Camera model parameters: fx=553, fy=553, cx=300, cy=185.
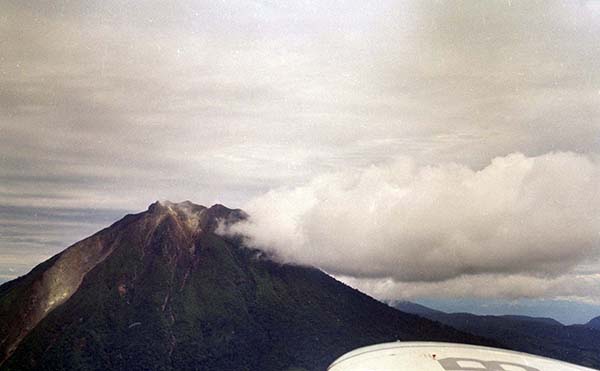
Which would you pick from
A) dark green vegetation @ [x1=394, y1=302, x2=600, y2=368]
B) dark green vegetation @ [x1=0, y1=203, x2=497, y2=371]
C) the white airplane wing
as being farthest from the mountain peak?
the white airplane wing

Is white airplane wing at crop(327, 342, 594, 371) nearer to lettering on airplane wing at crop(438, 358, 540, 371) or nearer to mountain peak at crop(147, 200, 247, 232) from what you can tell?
lettering on airplane wing at crop(438, 358, 540, 371)

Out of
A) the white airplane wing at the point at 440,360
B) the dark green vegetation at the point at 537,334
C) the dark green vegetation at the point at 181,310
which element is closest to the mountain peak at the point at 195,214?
the dark green vegetation at the point at 181,310

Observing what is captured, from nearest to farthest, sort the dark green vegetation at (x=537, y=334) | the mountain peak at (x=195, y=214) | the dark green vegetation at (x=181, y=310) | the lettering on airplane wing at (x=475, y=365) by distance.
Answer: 1. the lettering on airplane wing at (x=475, y=365)
2. the dark green vegetation at (x=181, y=310)
3. the dark green vegetation at (x=537, y=334)
4. the mountain peak at (x=195, y=214)

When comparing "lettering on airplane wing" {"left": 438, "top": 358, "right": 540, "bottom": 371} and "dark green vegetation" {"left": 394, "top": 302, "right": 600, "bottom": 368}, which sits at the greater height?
"lettering on airplane wing" {"left": 438, "top": 358, "right": 540, "bottom": 371}

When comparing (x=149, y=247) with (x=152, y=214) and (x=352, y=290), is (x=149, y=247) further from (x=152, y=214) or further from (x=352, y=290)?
(x=352, y=290)

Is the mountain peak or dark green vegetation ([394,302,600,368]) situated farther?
the mountain peak

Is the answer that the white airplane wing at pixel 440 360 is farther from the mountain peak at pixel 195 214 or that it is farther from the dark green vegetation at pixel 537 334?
the mountain peak at pixel 195 214

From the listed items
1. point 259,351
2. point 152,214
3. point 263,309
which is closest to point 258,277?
point 263,309

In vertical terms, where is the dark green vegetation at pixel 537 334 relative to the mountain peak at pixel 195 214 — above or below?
below

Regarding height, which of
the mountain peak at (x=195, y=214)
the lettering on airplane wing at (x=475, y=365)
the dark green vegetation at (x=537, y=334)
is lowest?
the dark green vegetation at (x=537, y=334)
